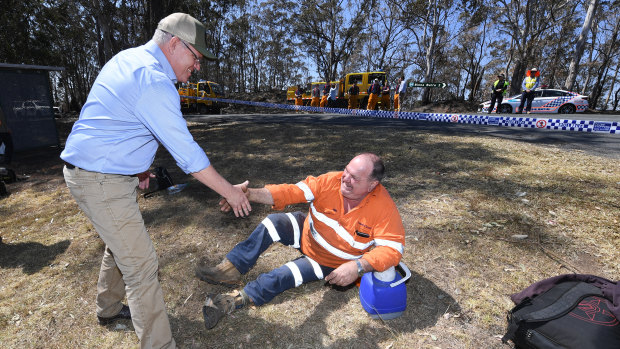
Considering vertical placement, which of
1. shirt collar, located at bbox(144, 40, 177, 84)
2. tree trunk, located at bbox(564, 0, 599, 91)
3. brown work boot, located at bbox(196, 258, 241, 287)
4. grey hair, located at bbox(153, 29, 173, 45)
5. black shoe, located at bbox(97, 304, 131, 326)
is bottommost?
black shoe, located at bbox(97, 304, 131, 326)

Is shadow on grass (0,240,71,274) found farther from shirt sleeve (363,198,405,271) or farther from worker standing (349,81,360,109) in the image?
worker standing (349,81,360,109)

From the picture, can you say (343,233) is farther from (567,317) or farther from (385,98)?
(385,98)

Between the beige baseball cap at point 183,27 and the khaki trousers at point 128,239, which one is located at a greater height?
the beige baseball cap at point 183,27

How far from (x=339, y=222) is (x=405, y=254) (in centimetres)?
123

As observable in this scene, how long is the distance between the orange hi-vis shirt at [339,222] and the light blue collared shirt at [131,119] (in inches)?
38.2

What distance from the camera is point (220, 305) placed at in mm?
2473

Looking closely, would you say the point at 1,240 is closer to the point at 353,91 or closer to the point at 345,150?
the point at 345,150

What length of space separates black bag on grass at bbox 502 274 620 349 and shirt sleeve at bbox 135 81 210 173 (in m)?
2.51

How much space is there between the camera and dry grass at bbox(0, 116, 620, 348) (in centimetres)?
245

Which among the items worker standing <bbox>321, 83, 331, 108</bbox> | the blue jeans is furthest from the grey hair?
worker standing <bbox>321, 83, 331, 108</bbox>

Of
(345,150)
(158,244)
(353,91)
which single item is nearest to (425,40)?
(353,91)

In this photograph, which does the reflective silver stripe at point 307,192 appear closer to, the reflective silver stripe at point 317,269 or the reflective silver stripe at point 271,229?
the reflective silver stripe at point 271,229

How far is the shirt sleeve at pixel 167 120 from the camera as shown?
1.65 metres

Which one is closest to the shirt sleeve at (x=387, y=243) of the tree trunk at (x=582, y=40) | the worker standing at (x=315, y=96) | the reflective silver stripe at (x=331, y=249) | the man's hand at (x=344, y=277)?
the man's hand at (x=344, y=277)
